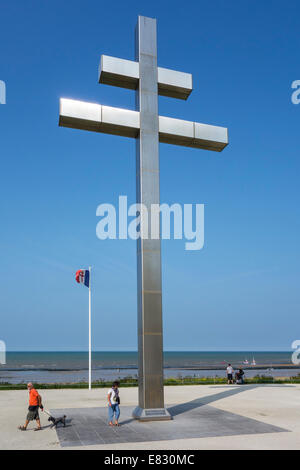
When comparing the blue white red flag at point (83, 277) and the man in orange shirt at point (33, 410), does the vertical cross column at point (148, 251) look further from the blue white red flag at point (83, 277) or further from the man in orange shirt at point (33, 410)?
the blue white red flag at point (83, 277)

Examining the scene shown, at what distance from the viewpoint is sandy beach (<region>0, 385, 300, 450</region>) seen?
11.9m

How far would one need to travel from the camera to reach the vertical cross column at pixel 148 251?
1517 centimetres

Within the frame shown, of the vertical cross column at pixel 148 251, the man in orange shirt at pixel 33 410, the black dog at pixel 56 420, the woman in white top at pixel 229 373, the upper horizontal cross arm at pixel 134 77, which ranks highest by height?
the upper horizontal cross arm at pixel 134 77

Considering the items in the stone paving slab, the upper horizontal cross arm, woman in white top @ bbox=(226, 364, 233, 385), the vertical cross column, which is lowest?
woman in white top @ bbox=(226, 364, 233, 385)

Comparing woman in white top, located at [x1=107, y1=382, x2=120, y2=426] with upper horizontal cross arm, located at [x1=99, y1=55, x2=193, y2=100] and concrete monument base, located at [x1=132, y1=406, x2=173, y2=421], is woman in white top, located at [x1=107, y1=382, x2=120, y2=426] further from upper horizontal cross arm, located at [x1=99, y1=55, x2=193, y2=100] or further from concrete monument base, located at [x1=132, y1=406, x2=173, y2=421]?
upper horizontal cross arm, located at [x1=99, y1=55, x2=193, y2=100]

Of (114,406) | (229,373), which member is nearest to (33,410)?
(114,406)

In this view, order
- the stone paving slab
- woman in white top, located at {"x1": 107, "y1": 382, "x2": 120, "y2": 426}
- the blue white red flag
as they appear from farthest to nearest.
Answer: the blue white red flag
woman in white top, located at {"x1": 107, "y1": 382, "x2": 120, "y2": 426}
the stone paving slab

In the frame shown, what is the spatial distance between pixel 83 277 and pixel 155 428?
1757cm

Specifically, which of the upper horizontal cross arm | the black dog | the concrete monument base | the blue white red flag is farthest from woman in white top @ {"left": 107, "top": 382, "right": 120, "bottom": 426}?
the blue white red flag

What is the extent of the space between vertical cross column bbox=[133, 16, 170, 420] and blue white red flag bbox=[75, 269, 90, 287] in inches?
574

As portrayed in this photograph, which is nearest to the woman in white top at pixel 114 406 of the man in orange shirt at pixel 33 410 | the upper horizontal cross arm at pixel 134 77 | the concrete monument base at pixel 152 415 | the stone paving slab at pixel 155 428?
the stone paving slab at pixel 155 428
